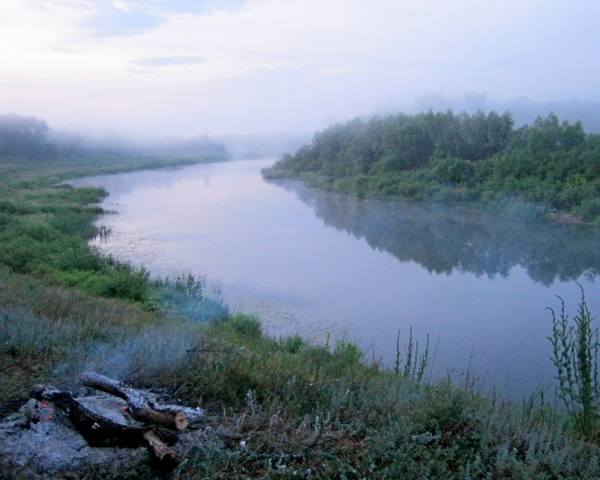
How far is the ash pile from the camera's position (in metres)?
3.02

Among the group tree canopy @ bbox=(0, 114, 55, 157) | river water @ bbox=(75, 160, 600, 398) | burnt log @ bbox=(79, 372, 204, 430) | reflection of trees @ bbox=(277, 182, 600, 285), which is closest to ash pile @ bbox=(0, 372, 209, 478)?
burnt log @ bbox=(79, 372, 204, 430)

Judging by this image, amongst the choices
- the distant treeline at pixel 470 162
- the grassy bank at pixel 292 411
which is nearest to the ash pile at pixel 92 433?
the grassy bank at pixel 292 411

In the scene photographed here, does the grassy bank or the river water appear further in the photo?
the river water

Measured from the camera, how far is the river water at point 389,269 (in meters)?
9.48

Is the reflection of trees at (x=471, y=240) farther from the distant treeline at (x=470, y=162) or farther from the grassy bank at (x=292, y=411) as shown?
the grassy bank at (x=292, y=411)

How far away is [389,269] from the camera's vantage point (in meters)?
14.6

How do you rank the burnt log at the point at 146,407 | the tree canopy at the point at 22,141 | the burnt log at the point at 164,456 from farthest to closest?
the tree canopy at the point at 22,141 < the burnt log at the point at 146,407 < the burnt log at the point at 164,456

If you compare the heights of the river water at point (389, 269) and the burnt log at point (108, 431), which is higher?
the burnt log at point (108, 431)

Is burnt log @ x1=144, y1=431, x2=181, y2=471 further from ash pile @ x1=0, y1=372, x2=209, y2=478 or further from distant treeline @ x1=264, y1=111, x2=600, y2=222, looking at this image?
distant treeline @ x1=264, y1=111, x2=600, y2=222

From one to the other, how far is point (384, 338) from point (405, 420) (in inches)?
243

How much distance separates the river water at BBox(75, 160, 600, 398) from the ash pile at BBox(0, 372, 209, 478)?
13.5 ft

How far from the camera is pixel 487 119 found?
3108 cm

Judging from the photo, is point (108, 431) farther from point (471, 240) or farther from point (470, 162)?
point (470, 162)

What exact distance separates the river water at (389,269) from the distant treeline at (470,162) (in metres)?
1.71
